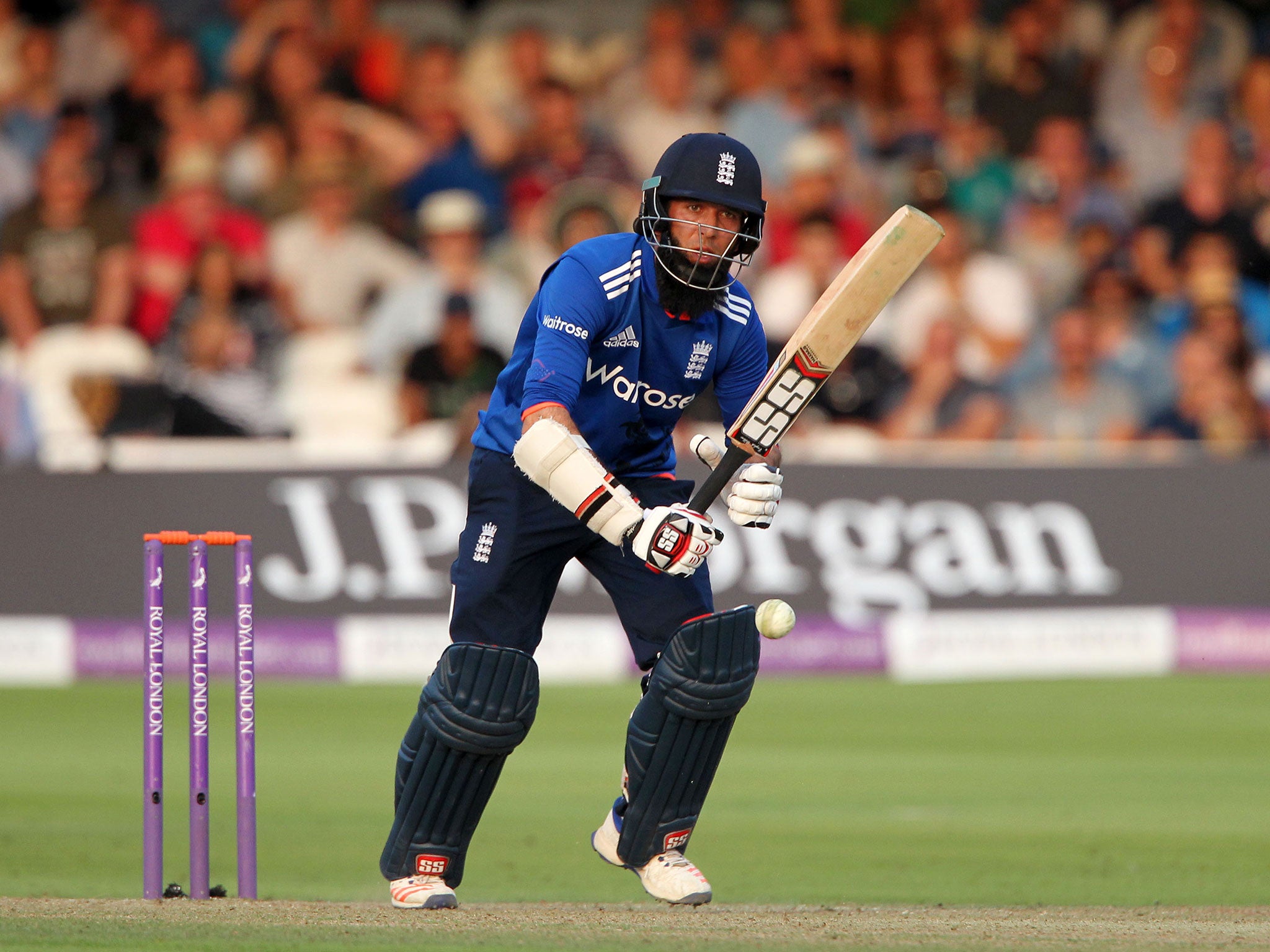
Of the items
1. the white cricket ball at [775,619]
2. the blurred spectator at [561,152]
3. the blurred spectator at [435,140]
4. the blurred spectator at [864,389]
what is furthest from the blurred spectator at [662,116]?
the white cricket ball at [775,619]

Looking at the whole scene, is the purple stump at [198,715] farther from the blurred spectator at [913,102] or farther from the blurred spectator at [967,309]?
the blurred spectator at [913,102]

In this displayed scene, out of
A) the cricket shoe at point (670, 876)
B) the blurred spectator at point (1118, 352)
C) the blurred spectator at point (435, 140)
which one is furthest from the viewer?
the blurred spectator at point (435, 140)

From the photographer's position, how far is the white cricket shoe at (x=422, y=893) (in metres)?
3.73

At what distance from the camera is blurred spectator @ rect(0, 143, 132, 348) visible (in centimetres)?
912

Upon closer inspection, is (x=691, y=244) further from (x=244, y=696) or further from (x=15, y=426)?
(x=15, y=426)

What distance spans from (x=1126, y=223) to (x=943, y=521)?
266 centimetres

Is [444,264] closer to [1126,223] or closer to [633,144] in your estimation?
[633,144]

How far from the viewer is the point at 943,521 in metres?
7.94

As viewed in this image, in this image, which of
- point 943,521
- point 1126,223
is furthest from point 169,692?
point 1126,223

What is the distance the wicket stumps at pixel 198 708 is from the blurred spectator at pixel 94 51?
7082mm

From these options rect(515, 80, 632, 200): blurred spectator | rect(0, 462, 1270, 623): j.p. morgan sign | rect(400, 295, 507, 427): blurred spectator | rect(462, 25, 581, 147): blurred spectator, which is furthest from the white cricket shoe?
rect(462, 25, 581, 147): blurred spectator

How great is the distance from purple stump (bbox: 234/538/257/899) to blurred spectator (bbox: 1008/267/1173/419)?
19.0ft

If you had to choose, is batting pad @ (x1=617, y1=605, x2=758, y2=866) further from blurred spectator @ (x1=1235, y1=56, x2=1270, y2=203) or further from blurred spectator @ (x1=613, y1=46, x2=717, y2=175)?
blurred spectator @ (x1=1235, y1=56, x2=1270, y2=203)

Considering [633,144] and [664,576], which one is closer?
[664,576]
